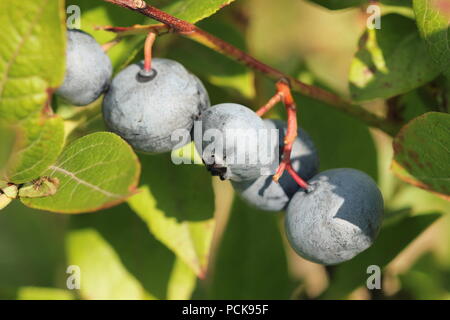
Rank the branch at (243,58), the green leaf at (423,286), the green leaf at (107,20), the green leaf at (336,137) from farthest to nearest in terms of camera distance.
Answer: the green leaf at (336,137)
the green leaf at (423,286)
the green leaf at (107,20)
the branch at (243,58)

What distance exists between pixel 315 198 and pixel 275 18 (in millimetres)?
2650

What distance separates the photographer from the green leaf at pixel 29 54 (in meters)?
0.94

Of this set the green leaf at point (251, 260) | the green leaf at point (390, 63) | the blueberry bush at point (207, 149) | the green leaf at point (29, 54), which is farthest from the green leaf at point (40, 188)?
the green leaf at point (251, 260)

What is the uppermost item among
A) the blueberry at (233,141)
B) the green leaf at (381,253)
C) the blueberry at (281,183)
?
the blueberry at (233,141)

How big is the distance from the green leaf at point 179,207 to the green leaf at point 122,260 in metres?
0.32

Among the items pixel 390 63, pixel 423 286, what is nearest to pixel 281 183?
pixel 390 63

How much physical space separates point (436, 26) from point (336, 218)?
1.38ft

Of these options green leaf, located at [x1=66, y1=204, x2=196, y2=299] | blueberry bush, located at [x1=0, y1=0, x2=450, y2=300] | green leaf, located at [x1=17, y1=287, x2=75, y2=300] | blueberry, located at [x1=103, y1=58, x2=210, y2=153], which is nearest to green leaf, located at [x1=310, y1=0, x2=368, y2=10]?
blueberry bush, located at [x1=0, y1=0, x2=450, y2=300]

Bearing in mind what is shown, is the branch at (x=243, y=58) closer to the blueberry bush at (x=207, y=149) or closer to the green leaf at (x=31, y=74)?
the blueberry bush at (x=207, y=149)

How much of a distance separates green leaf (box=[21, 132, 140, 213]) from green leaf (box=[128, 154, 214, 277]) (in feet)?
1.46

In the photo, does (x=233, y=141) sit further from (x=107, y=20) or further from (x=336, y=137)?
(x=336, y=137)

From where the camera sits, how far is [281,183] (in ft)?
4.61

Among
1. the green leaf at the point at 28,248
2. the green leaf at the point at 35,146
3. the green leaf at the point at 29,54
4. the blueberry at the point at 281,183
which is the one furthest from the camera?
the green leaf at the point at 28,248
